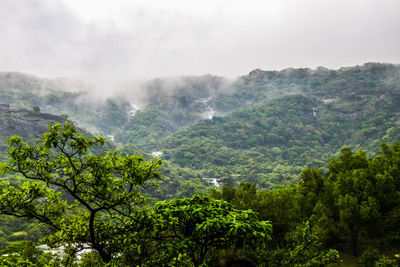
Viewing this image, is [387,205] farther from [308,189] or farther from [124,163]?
[124,163]

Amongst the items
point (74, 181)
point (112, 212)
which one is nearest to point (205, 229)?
point (74, 181)

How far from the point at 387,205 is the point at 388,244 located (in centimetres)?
465

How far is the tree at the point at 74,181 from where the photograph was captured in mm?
7664

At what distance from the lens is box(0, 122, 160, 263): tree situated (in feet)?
25.1

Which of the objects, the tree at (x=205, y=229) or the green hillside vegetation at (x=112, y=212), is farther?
the tree at (x=205, y=229)

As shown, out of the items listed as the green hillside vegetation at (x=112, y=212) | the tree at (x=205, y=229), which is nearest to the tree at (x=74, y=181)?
the green hillside vegetation at (x=112, y=212)

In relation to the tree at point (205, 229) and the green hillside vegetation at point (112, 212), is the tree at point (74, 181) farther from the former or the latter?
the tree at point (205, 229)

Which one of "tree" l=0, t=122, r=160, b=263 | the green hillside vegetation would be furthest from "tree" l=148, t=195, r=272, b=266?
"tree" l=0, t=122, r=160, b=263

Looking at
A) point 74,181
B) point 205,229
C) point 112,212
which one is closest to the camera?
point 205,229

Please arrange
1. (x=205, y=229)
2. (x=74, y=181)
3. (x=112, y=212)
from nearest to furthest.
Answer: (x=205, y=229) → (x=74, y=181) → (x=112, y=212)

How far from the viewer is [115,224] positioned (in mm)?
10250

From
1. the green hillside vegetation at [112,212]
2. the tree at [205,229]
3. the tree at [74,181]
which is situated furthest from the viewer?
the tree at [205,229]

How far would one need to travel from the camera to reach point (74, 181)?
8281 mm

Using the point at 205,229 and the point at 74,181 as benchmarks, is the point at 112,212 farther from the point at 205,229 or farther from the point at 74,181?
the point at 205,229
